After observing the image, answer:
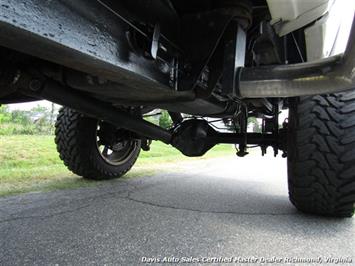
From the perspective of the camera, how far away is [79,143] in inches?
146

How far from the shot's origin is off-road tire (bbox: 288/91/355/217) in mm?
2424

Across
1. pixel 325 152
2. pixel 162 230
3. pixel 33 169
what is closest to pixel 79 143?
pixel 33 169

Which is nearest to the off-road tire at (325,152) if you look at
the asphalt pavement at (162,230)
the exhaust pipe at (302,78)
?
the asphalt pavement at (162,230)

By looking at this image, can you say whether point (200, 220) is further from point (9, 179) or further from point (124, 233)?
point (9, 179)

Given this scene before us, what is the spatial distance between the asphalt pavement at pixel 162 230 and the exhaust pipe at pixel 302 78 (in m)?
0.80

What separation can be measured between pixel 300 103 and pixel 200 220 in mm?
1037

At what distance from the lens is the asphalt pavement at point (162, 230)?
177 cm

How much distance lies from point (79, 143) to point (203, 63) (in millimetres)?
2391

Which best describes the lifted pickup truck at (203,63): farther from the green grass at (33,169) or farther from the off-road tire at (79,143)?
the green grass at (33,169)

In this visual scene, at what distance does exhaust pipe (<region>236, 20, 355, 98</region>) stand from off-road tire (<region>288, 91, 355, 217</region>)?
0.98m

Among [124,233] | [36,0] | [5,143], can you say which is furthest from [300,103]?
[5,143]

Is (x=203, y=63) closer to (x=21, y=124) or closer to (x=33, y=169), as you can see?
(x=33, y=169)

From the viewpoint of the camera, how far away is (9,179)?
379 centimetres

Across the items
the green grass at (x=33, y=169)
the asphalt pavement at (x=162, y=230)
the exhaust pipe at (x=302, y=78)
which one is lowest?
the asphalt pavement at (x=162, y=230)
